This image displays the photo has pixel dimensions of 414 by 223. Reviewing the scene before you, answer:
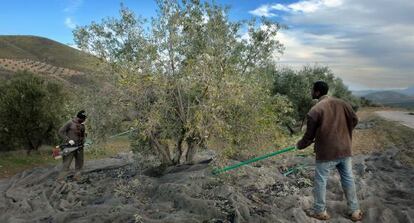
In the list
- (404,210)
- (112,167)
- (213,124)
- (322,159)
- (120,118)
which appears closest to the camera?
(322,159)

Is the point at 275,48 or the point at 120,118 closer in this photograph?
the point at 120,118

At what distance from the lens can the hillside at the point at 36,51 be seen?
114250mm

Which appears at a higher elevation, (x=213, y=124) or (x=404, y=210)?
(x=213, y=124)

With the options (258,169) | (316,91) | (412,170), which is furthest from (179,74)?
(412,170)

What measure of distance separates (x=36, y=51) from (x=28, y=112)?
390 ft

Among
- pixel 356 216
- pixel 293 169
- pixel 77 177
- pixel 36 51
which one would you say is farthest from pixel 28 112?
pixel 36 51

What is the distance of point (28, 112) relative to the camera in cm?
2042

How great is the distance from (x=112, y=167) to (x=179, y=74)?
5.36m

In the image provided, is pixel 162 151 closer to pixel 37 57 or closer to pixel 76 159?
pixel 76 159

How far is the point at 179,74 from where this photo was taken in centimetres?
1219

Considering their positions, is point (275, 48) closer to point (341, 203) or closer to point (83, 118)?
point (83, 118)

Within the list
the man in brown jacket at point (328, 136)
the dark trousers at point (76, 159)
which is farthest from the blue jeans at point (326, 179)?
the dark trousers at point (76, 159)

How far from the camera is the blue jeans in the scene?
7996 millimetres

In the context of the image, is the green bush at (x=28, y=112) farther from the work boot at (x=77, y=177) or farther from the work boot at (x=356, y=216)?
the work boot at (x=356, y=216)
